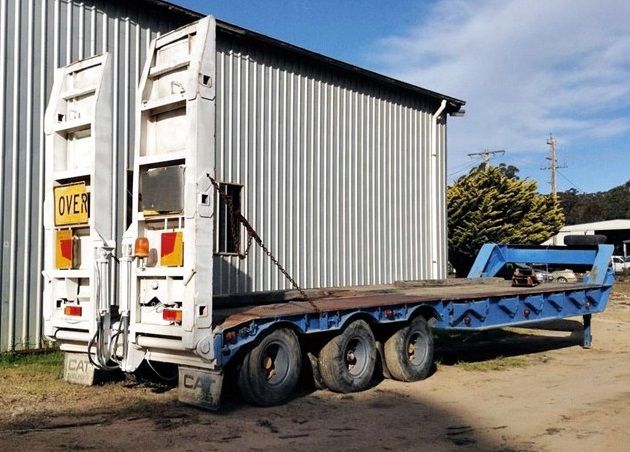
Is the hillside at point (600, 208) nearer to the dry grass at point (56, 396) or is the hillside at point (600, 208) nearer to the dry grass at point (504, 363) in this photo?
the dry grass at point (504, 363)

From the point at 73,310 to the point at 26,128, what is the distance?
13.1 ft

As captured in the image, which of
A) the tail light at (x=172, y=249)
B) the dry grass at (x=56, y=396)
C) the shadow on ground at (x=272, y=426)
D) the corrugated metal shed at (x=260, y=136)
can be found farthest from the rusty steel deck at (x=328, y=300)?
the corrugated metal shed at (x=260, y=136)

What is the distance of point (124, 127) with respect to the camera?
12781mm

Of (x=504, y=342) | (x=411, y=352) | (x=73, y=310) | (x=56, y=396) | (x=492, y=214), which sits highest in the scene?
(x=492, y=214)

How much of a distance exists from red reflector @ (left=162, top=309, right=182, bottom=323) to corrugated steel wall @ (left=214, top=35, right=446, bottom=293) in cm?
583

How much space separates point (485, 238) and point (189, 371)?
25337 mm

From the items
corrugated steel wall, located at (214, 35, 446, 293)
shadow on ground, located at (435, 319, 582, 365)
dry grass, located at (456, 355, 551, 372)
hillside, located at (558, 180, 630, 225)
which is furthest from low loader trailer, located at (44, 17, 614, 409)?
hillside, located at (558, 180, 630, 225)

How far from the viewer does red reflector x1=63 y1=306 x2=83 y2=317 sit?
8711 millimetres

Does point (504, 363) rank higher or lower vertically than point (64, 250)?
lower

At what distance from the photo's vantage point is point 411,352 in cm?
1029

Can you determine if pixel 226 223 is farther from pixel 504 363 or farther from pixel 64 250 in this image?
pixel 504 363

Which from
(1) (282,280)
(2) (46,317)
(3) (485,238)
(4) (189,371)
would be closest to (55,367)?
(2) (46,317)

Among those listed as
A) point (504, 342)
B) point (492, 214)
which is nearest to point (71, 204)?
point (504, 342)

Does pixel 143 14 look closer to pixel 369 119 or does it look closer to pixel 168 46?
pixel 168 46
